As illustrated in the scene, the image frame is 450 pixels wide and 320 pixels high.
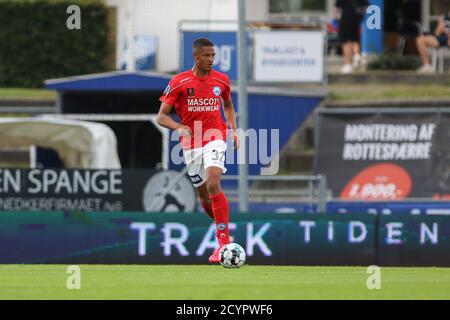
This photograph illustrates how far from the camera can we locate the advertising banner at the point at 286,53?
91.6 feet

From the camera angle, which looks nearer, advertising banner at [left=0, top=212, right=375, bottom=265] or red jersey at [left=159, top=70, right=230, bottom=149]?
red jersey at [left=159, top=70, right=230, bottom=149]

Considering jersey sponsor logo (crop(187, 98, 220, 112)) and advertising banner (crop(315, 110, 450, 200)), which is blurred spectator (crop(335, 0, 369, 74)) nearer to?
advertising banner (crop(315, 110, 450, 200))

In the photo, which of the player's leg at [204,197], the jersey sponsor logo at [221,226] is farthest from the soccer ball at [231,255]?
the player's leg at [204,197]

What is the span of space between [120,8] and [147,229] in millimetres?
15153

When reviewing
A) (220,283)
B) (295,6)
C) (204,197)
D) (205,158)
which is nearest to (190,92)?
(205,158)

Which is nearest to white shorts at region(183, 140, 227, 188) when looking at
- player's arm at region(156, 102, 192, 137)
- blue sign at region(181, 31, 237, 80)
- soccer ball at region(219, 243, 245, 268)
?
player's arm at region(156, 102, 192, 137)

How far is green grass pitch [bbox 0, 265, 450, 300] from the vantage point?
1340 cm

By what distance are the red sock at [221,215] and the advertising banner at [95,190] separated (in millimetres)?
6786

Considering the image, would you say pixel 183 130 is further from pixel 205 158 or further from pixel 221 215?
pixel 221 215

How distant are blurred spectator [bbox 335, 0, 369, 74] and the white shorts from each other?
1435cm

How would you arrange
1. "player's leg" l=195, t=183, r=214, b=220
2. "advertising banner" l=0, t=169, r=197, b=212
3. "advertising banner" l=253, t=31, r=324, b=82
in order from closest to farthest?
1. "player's leg" l=195, t=183, r=214, b=220
2. "advertising banner" l=0, t=169, r=197, b=212
3. "advertising banner" l=253, t=31, r=324, b=82

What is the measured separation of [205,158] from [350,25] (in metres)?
15.2

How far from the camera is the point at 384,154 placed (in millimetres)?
25406
